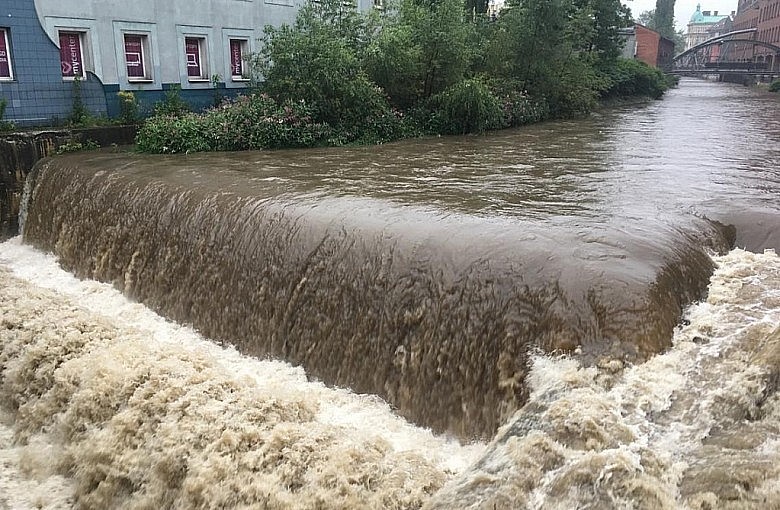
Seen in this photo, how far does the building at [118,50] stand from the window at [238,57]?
2 cm

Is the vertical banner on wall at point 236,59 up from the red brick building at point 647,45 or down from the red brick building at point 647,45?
down

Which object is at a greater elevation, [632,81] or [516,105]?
[632,81]

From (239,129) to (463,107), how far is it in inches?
216

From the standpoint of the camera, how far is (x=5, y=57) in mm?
12797

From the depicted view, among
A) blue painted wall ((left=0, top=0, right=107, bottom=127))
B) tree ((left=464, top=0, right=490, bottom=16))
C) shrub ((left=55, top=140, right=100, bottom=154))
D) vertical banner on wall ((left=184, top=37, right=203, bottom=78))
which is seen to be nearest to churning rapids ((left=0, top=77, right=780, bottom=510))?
shrub ((left=55, top=140, right=100, bottom=154))

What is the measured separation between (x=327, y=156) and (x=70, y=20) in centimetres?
600

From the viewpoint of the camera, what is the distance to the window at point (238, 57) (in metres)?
17.0

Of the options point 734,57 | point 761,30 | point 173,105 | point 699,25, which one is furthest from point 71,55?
point 699,25

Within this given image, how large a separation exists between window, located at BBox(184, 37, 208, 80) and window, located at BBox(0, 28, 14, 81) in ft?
13.3

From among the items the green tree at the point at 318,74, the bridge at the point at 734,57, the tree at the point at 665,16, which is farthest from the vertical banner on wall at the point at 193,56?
the tree at the point at 665,16

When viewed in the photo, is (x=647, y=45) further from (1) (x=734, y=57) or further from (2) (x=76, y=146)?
(2) (x=76, y=146)

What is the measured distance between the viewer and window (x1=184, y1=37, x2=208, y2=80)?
16125 mm

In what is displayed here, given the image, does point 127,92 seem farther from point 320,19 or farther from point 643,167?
point 643,167

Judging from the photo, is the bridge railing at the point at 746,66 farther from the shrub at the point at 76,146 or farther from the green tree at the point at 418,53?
the shrub at the point at 76,146
